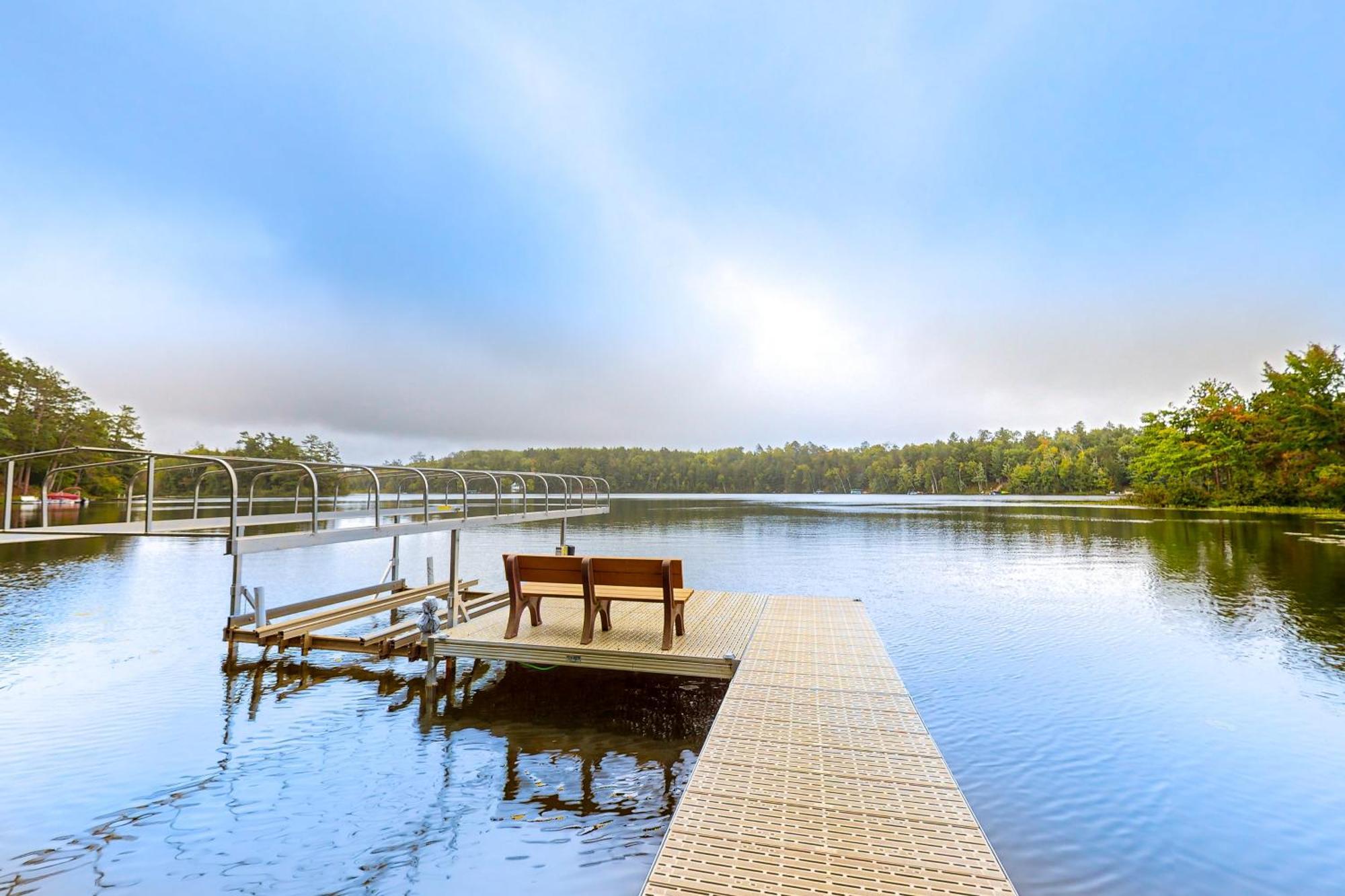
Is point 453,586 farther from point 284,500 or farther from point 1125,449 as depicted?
point 1125,449

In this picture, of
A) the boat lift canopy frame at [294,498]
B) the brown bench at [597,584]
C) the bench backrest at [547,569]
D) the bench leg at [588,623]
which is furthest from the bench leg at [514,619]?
the boat lift canopy frame at [294,498]

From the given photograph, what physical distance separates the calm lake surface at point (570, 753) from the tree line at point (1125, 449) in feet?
17.2

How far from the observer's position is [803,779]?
3.58m

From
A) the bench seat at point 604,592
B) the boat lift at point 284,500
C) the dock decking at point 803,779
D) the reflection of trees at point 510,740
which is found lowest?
the reflection of trees at point 510,740

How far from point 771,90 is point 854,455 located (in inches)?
5412

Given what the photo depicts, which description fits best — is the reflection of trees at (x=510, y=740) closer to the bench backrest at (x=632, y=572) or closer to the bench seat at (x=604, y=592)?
the bench seat at (x=604, y=592)

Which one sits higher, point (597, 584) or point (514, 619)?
point (597, 584)

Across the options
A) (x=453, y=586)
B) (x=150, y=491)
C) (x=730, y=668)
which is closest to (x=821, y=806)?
(x=730, y=668)

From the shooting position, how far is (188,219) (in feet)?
110

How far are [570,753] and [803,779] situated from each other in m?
2.98

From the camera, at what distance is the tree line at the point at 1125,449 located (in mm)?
42781

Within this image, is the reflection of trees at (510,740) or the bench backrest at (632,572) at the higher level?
the bench backrest at (632,572)

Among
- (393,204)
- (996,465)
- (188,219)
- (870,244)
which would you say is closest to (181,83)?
(188,219)

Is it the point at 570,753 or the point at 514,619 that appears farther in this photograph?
the point at 514,619
